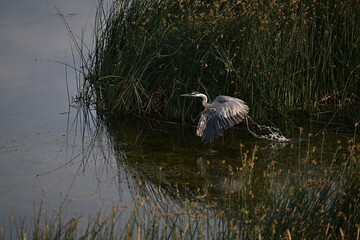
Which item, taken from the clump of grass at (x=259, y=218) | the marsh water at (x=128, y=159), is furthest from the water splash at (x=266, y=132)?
the clump of grass at (x=259, y=218)

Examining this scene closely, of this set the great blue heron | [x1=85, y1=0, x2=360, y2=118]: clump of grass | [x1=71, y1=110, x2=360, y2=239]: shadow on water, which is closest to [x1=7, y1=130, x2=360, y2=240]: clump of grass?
[x1=71, y1=110, x2=360, y2=239]: shadow on water

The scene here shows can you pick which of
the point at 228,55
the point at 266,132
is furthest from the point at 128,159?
the point at 266,132

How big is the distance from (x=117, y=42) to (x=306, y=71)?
6.37 feet

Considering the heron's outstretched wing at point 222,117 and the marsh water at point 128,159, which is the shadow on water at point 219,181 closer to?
the marsh water at point 128,159

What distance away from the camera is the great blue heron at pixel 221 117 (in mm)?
5883

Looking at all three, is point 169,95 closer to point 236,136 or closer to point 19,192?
point 236,136

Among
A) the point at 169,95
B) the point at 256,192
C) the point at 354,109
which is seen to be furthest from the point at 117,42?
the point at 256,192

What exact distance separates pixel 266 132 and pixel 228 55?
0.86 m

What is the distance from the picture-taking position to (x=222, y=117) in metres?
5.93

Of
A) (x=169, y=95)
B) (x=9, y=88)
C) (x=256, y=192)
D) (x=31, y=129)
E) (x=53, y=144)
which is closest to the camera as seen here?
(x=256, y=192)

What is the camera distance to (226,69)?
20.2 ft

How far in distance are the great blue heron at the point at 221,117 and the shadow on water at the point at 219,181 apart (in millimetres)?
149

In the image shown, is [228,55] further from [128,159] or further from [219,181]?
[219,181]

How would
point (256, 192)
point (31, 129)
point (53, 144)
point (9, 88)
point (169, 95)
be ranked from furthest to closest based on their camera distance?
point (9, 88) → point (169, 95) → point (31, 129) → point (53, 144) → point (256, 192)
